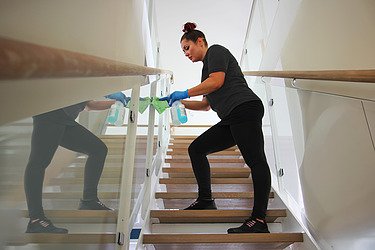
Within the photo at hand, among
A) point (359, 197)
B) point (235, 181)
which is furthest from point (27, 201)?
point (235, 181)

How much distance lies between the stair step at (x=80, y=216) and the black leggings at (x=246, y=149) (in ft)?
2.80

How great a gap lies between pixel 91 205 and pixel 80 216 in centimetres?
10

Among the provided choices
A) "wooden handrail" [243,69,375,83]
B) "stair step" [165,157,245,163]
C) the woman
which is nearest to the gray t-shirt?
the woman

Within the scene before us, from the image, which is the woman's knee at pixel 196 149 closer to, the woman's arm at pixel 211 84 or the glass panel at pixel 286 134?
the woman's arm at pixel 211 84

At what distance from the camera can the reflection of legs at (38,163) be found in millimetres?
632

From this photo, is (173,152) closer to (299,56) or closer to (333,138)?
(299,56)

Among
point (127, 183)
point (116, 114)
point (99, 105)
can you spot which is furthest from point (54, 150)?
point (127, 183)

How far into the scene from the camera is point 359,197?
1.28m

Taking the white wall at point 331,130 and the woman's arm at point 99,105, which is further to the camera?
the white wall at point 331,130

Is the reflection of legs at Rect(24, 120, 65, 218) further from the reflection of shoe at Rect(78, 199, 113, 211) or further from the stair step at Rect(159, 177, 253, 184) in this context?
the stair step at Rect(159, 177, 253, 184)

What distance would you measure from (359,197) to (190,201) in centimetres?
131

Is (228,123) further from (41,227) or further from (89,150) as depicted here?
(41,227)

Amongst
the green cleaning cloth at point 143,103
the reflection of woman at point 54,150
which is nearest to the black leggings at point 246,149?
the green cleaning cloth at point 143,103

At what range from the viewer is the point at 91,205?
1041 mm
